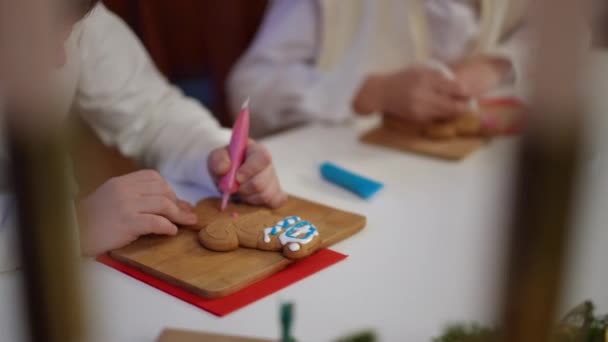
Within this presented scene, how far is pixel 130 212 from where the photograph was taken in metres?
0.69

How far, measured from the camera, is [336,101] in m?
1.21

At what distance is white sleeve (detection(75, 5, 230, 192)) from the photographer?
3.09 feet

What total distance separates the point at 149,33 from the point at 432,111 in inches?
24.7

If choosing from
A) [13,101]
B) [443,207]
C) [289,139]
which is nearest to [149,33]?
[289,139]

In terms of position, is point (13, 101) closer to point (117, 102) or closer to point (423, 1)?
point (117, 102)

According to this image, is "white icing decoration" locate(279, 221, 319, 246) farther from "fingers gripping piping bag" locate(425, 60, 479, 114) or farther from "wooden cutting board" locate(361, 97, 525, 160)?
"fingers gripping piping bag" locate(425, 60, 479, 114)

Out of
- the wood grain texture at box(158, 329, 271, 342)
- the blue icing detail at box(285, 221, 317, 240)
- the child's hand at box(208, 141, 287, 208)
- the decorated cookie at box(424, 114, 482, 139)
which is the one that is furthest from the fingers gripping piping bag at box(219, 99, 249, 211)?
the decorated cookie at box(424, 114, 482, 139)

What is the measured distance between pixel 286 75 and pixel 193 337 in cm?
78

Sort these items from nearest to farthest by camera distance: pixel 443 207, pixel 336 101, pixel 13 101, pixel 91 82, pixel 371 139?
1. pixel 13 101
2. pixel 443 207
3. pixel 91 82
4. pixel 371 139
5. pixel 336 101

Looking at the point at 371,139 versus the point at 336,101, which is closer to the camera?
the point at 371,139

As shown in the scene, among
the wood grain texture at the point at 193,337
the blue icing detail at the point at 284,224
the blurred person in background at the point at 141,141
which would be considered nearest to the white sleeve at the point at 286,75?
the blurred person in background at the point at 141,141

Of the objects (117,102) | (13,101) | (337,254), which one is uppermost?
(13,101)

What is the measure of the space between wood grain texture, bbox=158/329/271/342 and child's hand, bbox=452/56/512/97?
2.62ft

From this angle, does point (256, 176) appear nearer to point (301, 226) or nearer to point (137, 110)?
point (301, 226)
